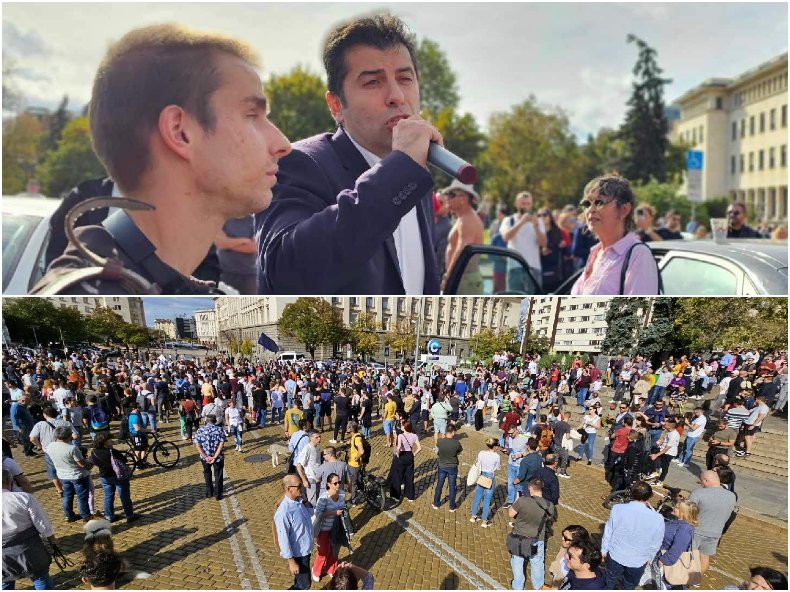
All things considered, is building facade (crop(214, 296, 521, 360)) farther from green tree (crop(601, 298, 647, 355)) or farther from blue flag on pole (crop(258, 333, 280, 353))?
green tree (crop(601, 298, 647, 355))

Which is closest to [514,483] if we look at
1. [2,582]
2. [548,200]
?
[548,200]

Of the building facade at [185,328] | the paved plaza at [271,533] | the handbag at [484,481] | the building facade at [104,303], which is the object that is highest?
the building facade at [104,303]

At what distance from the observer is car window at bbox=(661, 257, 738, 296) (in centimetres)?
305

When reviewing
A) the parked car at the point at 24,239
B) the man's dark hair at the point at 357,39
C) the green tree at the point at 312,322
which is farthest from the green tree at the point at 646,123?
the parked car at the point at 24,239

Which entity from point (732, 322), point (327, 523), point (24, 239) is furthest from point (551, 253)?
point (24, 239)

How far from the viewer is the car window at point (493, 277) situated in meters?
3.13

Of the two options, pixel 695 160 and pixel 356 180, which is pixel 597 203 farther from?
pixel 695 160

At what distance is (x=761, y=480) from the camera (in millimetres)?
3461

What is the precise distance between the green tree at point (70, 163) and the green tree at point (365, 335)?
149cm

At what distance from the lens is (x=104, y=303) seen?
2.70 m

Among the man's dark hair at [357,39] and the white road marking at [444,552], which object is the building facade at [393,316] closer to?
the man's dark hair at [357,39]

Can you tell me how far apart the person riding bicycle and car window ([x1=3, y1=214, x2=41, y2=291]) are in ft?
4.57

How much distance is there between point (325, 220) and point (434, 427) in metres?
2.16

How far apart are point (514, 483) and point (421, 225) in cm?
230
